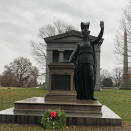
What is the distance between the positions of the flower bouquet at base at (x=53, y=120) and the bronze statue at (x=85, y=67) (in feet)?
8.74

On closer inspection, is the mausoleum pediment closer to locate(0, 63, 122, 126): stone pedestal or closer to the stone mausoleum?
the stone mausoleum

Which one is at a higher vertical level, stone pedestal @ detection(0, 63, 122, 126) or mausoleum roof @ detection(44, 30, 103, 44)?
mausoleum roof @ detection(44, 30, 103, 44)

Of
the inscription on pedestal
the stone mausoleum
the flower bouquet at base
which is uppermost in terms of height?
the stone mausoleum

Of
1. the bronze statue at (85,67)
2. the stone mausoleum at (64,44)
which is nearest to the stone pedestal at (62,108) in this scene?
the bronze statue at (85,67)

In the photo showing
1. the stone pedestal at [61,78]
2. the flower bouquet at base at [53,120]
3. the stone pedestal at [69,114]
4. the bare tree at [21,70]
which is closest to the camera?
the flower bouquet at base at [53,120]

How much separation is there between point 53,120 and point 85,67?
10.2 feet

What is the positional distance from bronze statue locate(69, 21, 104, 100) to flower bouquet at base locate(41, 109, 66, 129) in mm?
2663

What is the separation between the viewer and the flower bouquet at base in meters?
5.59

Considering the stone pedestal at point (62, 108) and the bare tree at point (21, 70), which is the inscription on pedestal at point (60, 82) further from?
the bare tree at point (21, 70)

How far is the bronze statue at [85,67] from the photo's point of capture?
795 centimetres

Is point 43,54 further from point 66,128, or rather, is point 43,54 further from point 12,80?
point 66,128

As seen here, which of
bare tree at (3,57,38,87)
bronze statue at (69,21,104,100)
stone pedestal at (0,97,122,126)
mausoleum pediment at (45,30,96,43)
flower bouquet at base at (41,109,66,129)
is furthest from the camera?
bare tree at (3,57,38,87)

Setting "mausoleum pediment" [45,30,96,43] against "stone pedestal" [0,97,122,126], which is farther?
"mausoleum pediment" [45,30,96,43]

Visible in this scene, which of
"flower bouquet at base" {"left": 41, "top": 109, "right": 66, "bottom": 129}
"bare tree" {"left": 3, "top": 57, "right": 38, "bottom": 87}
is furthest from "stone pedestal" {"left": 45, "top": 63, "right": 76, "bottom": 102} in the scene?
"bare tree" {"left": 3, "top": 57, "right": 38, "bottom": 87}
